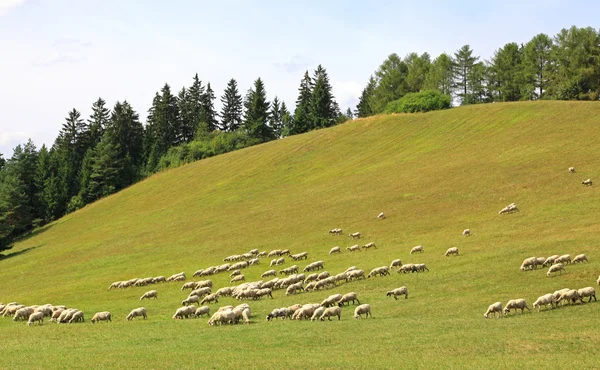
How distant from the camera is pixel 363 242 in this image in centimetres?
5372

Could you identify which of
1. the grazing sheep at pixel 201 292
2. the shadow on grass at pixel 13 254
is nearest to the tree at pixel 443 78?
the shadow on grass at pixel 13 254

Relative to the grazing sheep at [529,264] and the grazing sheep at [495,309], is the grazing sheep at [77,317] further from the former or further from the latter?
the grazing sheep at [529,264]

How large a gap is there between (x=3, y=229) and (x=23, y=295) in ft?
130

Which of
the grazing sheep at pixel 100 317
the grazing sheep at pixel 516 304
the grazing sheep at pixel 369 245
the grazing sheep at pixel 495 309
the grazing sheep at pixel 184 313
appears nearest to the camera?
the grazing sheep at pixel 495 309

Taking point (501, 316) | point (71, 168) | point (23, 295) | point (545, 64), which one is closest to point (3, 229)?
point (23, 295)

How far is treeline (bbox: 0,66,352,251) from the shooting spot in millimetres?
117688

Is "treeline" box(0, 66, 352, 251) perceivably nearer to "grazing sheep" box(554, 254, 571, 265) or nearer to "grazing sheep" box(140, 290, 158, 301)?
"grazing sheep" box(140, 290, 158, 301)

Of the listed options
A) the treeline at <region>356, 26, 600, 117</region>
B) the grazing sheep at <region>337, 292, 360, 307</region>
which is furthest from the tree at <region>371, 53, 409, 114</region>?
the grazing sheep at <region>337, 292, 360, 307</region>

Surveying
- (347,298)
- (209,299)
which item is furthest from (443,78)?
(347,298)

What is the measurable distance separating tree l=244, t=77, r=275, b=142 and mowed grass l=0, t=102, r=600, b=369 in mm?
23609

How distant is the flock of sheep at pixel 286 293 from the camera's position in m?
30.0

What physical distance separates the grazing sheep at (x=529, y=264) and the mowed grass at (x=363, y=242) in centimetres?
69

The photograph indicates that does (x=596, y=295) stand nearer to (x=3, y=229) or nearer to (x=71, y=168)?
(x=3, y=229)

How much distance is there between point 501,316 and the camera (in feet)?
91.8
